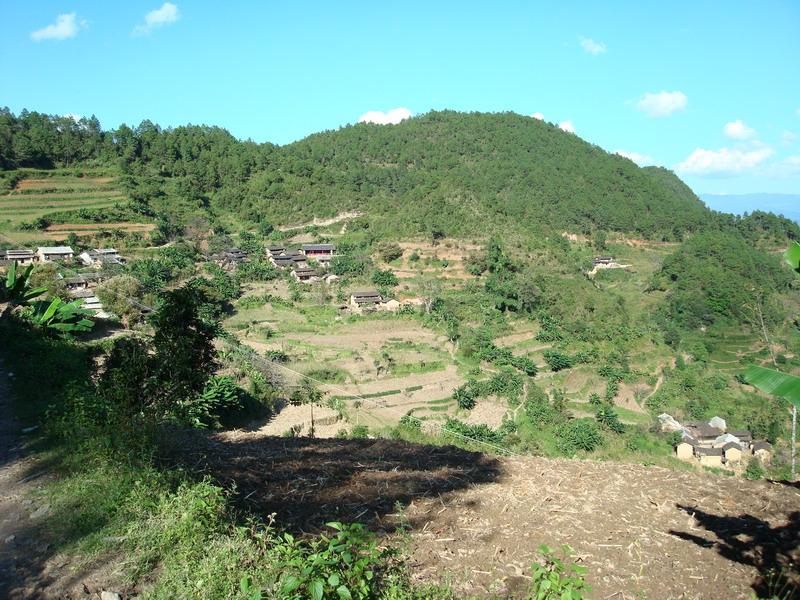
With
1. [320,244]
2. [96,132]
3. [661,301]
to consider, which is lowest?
[661,301]

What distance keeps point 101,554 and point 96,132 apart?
58.0m

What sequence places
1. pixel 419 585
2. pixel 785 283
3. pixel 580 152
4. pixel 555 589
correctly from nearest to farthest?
pixel 555 589
pixel 419 585
pixel 785 283
pixel 580 152

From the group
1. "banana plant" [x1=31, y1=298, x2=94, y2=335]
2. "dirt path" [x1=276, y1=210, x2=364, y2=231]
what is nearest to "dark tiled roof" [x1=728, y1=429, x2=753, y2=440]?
"banana plant" [x1=31, y1=298, x2=94, y2=335]

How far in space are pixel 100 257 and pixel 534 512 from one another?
31.4m

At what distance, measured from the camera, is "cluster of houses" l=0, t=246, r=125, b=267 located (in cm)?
2562

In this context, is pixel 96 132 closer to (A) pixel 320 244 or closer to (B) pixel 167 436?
(A) pixel 320 244

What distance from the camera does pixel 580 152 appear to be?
74938 mm

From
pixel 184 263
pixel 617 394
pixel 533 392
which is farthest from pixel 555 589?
pixel 184 263

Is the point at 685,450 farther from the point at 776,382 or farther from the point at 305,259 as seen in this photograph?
the point at 305,259

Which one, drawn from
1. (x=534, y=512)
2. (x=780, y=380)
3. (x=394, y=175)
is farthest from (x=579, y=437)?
(x=394, y=175)

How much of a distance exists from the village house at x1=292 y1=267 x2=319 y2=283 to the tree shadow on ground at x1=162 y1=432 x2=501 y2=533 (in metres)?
29.3

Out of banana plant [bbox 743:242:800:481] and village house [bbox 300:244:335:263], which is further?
village house [bbox 300:244:335:263]

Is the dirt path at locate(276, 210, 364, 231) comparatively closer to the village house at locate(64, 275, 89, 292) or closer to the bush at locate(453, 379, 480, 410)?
the village house at locate(64, 275, 89, 292)

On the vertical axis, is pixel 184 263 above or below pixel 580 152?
below
